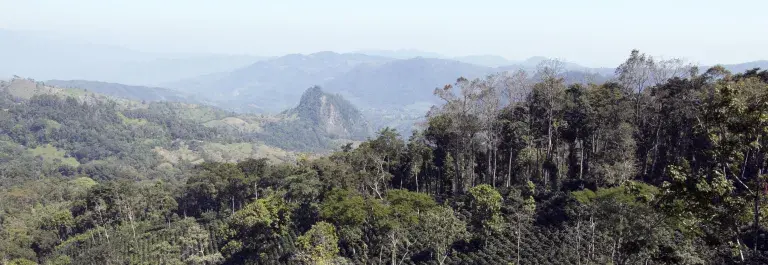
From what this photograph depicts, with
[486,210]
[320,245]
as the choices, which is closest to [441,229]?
[486,210]

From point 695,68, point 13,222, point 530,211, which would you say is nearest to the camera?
point 530,211

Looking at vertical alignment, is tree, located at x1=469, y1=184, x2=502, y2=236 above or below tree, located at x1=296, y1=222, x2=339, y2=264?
above

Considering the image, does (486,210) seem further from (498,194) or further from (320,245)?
(320,245)

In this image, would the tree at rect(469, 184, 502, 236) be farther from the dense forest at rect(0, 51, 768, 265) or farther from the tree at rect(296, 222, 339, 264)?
the tree at rect(296, 222, 339, 264)

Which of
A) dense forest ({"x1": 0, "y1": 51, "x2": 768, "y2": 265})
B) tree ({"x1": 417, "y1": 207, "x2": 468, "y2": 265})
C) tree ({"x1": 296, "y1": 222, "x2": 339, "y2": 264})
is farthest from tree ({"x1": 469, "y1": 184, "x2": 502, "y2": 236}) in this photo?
tree ({"x1": 296, "y1": 222, "x2": 339, "y2": 264})

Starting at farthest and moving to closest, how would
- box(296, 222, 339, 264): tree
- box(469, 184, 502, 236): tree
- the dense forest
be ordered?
box(469, 184, 502, 236): tree
box(296, 222, 339, 264): tree
the dense forest

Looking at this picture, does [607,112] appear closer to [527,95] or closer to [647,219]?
[527,95]

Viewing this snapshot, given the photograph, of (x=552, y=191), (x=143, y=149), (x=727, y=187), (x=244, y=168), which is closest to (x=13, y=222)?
(x=244, y=168)

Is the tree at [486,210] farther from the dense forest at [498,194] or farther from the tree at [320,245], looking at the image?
the tree at [320,245]

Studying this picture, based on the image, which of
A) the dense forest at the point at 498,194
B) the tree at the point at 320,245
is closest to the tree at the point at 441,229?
the dense forest at the point at 498,194
